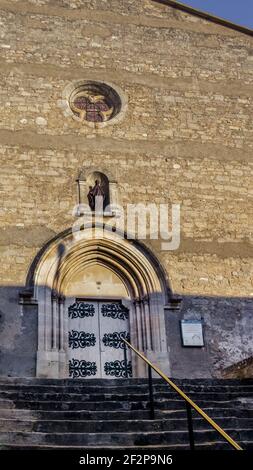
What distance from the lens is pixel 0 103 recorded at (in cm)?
1286

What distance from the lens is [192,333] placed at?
1128 centimetres

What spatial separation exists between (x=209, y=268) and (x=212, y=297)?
0.56 m

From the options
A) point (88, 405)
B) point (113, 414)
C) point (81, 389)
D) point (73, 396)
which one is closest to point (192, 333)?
point (81, 389)

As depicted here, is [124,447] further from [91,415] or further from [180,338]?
[180,338]

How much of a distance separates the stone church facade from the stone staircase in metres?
2.15

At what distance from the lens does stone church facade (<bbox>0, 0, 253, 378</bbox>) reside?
11.2 meters

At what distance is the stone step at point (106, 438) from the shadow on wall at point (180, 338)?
3729 mm

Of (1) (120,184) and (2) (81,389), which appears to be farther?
(1) (120,184)

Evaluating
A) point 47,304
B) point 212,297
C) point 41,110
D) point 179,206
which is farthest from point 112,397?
point 41,110

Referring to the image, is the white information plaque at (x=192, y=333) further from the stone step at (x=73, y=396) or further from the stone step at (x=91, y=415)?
the stone step at (x=91, y=415)

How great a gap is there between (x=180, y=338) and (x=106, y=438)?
4.65m

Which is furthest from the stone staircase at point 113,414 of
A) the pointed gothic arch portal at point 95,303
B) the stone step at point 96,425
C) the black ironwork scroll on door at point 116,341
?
the black ironwork scroll on door at point 116,341

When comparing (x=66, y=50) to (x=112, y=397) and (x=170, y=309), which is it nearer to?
(x=170, y=309)

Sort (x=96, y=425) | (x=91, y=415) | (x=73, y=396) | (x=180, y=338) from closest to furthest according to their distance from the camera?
(x=96, y=425) → (x=91, y=415) → (x=73, y=396) → (x=180, y=338)
